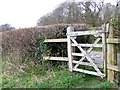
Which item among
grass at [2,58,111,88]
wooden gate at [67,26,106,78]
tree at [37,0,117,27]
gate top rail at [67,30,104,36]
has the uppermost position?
tree at [37,0,117,27]

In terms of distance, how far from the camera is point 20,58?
678 centimetres

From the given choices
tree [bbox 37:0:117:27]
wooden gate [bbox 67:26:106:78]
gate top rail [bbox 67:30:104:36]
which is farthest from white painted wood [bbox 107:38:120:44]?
tree [bbox 37:0:117:27]

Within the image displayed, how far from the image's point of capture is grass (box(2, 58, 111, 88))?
15.7 ft

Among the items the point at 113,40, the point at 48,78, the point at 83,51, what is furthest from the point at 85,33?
the point at 48,78

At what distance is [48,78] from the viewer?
5.19 meters

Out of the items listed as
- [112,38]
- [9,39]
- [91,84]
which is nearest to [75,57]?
[91,84]

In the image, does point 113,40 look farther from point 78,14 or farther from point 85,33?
point 78,14

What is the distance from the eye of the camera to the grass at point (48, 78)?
4.79m

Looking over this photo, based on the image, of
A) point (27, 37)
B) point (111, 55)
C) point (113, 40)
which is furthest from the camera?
point (27, 37)

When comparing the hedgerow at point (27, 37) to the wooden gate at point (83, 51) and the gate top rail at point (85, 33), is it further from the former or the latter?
the gate top rail at point (85, 33)

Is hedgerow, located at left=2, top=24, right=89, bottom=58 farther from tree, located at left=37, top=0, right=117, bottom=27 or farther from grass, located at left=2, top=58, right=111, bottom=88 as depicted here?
tree, located at left=37, top=0, right=117, bottom=27

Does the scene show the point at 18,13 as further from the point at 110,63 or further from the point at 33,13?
the point at 110,63

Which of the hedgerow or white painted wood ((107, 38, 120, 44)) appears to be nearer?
white painted wood ((107, 38, 120, 44))

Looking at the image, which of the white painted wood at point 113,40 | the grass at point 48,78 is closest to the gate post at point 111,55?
the white painted wood at point 113,40
